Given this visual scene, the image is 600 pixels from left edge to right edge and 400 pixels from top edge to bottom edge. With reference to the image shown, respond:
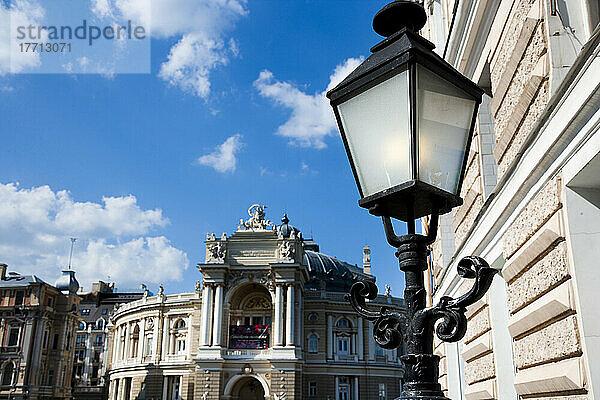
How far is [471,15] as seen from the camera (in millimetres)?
7488

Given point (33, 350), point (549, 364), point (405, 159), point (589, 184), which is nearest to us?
point (405, 159)

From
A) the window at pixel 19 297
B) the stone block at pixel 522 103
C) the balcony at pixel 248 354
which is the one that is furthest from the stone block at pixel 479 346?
the window at pixel 19 297

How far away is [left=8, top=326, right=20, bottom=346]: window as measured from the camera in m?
58.6

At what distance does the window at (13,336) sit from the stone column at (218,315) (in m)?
25.9

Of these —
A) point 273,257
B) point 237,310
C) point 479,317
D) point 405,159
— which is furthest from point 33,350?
point 405,159

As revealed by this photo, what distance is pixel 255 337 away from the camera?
46.2 metres

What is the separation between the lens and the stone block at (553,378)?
4.16 metres

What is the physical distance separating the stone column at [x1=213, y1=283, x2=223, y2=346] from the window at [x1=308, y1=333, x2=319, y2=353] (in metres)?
8.27

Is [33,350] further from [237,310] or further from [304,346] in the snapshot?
[304,346]

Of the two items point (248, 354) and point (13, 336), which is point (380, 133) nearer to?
point (248, 354)

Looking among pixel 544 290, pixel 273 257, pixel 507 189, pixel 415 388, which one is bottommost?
pixel 415 388

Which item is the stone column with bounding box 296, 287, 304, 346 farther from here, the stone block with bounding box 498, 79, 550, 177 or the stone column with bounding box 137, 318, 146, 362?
the stone block with bounding box 498, 79, 550, 177

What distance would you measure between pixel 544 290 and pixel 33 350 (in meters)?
63.0

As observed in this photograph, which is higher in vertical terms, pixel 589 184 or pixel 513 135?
pixel 513 135
